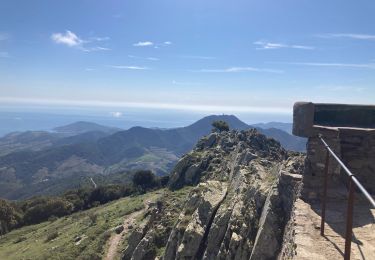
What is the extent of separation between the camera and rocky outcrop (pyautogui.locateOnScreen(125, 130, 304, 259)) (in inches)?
623

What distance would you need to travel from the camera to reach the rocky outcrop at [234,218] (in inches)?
623

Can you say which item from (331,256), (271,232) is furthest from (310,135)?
(331,256)

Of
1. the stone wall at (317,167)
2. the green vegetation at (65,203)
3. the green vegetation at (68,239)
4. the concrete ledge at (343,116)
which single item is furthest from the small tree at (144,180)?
the stone wall at (317,167)

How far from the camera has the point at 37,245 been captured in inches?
1732

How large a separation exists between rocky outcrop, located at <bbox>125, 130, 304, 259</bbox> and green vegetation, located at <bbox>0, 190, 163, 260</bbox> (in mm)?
6408

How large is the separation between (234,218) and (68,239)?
1075 inches

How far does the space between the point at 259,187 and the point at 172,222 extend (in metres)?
14.0

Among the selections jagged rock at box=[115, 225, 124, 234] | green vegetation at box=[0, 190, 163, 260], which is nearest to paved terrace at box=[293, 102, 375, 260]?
green vegetation at box=[0, 190, 163, 260]

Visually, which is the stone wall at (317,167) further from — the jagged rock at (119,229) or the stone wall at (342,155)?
the jagged rock at (119,229)

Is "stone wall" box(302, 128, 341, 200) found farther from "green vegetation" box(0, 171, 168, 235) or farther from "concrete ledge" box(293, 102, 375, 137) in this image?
"green vegetation" box(0, 171, 168, 235)

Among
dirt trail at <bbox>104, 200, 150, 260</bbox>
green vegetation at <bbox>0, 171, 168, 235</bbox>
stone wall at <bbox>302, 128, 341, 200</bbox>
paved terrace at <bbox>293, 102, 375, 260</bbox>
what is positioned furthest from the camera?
green vegetation at <bbox>0, 171, 168, 235</bbox>

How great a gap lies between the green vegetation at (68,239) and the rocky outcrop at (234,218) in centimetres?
641

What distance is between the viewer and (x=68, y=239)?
43.2 meters

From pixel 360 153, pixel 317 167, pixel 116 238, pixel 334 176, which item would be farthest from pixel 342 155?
pixel 116 238
